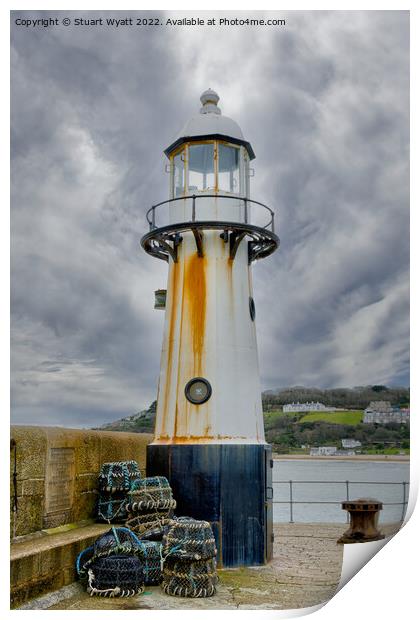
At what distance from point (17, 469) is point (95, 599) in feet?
5.15

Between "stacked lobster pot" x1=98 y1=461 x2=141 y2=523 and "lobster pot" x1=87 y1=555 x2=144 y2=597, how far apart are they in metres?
1.60

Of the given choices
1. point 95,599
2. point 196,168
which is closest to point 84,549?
point 95,599

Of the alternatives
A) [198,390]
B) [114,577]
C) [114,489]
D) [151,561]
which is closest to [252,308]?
[198,390]

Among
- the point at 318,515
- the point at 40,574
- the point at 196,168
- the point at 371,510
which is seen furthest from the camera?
the point at 318,515

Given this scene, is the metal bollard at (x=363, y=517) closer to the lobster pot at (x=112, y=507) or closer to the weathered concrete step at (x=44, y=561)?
the weathered concrete step at (x=44, y=561)

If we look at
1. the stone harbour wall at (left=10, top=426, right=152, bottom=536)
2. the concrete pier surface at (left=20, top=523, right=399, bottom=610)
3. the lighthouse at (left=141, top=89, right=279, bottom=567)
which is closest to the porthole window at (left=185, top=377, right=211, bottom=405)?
the lighthouse at (left=141, top=89, right=279, bottom=567)

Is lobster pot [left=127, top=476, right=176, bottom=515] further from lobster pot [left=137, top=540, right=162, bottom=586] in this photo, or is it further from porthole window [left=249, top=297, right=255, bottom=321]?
porthole window [left=249, top=297, right=255, bottom=321]

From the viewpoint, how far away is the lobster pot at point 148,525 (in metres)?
8.73

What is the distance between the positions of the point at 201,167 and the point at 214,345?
9.30ft

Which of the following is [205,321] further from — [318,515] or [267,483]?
[318,515]

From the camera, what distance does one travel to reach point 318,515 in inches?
1078

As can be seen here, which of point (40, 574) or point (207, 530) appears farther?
point (207, 530)

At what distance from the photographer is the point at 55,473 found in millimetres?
8258
